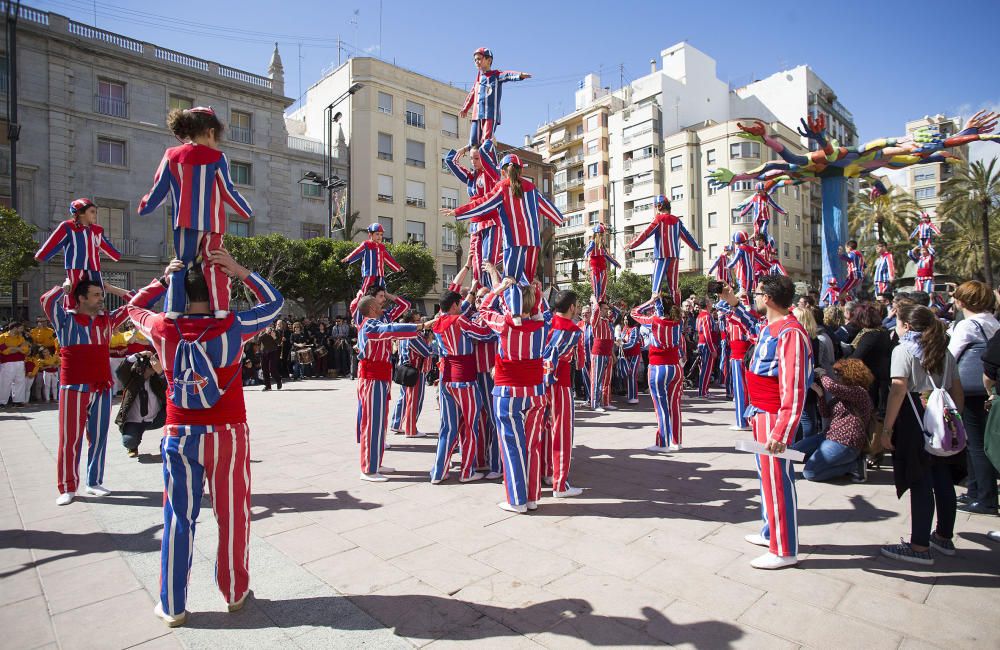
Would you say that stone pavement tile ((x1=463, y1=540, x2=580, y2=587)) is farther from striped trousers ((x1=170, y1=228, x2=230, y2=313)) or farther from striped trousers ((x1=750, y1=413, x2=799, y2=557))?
striped trousers ((x1=170, y1=228, x2=230, y2=313))

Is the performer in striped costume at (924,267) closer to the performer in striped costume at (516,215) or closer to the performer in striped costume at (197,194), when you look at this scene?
the performer in striped costume at (516,215)

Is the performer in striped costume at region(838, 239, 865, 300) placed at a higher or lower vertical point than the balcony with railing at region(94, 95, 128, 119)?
lower

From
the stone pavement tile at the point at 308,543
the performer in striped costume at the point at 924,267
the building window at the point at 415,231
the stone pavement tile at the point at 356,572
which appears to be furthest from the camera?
the building window at the point at 415,231

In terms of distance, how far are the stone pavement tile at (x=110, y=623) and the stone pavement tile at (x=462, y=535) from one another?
73.2 inches

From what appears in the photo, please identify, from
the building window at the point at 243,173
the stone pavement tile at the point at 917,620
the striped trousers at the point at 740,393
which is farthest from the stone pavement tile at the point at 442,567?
the building window at the point at 243,173

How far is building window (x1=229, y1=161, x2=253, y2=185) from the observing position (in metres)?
30.9

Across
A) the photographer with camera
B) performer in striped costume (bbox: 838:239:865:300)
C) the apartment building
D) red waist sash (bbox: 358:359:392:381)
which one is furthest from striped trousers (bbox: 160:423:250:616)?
the apartment building

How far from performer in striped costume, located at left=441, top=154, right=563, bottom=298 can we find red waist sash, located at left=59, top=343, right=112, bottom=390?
3980mm

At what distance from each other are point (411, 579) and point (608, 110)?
180 ft

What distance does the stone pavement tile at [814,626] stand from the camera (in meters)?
2.84

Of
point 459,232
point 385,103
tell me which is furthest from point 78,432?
point 385,103

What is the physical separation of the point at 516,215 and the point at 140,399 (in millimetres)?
4983

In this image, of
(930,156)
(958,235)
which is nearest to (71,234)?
(930,156)

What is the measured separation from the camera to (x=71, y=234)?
5.82 metres
